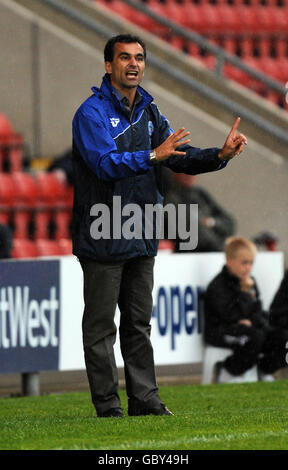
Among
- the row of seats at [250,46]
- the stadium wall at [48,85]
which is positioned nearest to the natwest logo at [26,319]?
the stadium wall at [48,85]

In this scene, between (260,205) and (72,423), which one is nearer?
(72,423)

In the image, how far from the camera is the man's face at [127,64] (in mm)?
6254

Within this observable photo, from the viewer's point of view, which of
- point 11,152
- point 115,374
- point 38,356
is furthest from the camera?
point 11,152

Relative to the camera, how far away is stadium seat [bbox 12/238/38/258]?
1194 cm

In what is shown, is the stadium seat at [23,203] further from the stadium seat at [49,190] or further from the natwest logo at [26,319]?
the natwest logo at [26,319]

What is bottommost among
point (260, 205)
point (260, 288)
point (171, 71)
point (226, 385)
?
point (226, 385)

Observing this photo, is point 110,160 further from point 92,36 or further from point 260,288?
point 92,36

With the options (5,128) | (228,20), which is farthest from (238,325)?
(228,20)

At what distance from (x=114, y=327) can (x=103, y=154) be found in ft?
2.96

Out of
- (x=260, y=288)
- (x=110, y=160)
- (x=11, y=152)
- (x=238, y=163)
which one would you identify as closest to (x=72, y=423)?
(x=110, y=160)

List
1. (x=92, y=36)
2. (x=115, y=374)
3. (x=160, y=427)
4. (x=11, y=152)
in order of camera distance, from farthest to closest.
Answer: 1. (x=92, y=36)
2. (x=11, y=152)
3. (x=115, y=374)
4. (x=160, y=427)

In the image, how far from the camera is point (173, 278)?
376 inches

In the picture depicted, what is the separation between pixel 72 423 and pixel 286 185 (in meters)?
8.60

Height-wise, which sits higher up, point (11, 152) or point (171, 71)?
point (171, 71)
